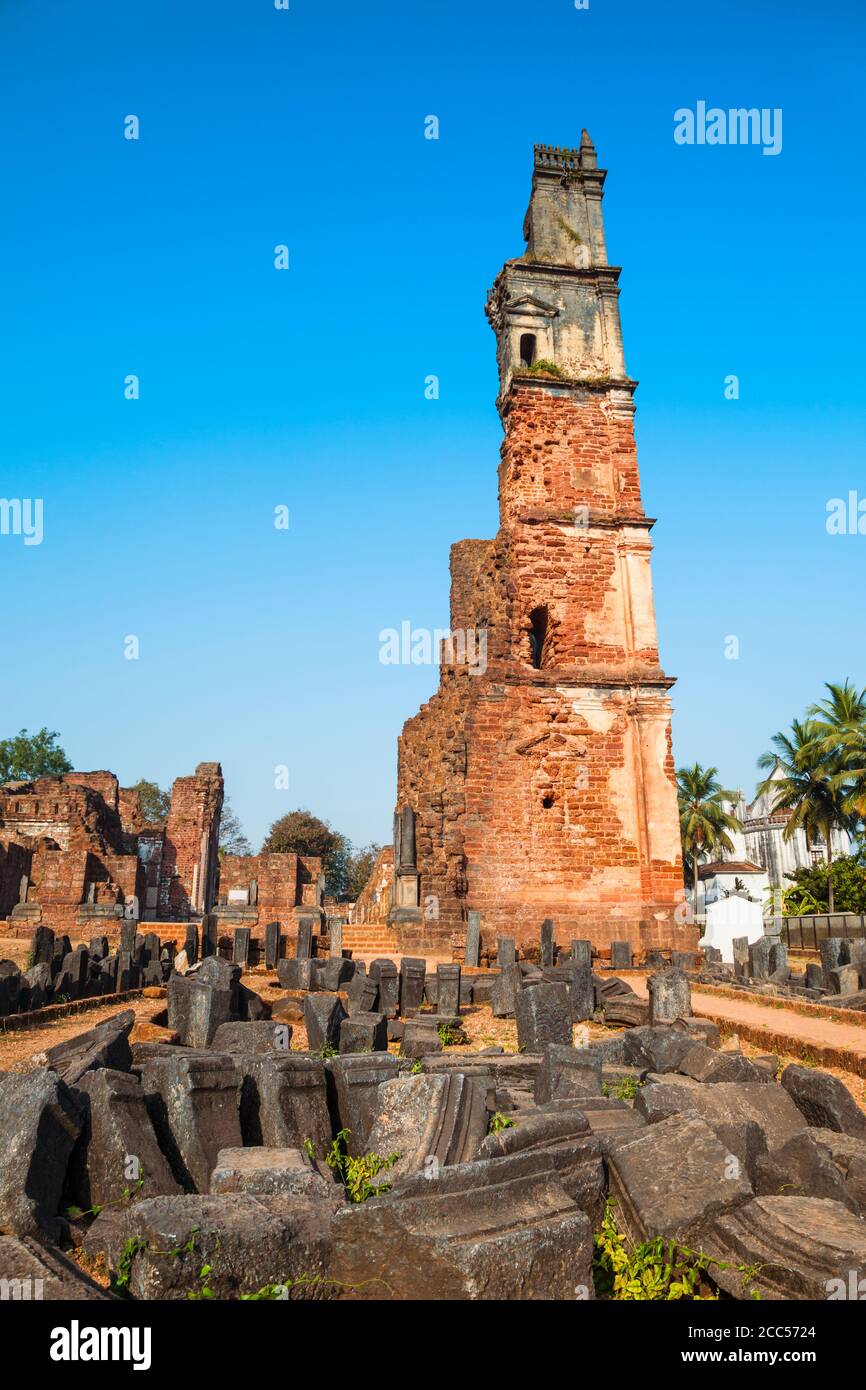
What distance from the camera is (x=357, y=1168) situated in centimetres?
455

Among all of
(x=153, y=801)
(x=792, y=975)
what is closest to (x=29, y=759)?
(x=153, y=801)

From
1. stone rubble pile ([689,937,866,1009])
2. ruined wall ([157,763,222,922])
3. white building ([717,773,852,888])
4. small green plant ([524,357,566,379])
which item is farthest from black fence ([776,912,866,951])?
white building ([717,773,852,888])

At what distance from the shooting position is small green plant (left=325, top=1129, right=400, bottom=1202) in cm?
424

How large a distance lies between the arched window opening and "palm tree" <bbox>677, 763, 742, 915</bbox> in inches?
957

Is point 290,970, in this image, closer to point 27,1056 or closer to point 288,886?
point 27,1056

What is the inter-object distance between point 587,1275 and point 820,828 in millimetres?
34740

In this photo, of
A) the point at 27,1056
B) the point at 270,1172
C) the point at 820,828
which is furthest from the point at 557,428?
the point at 820,828

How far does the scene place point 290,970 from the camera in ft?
39.3

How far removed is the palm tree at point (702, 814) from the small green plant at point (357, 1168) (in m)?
38.3

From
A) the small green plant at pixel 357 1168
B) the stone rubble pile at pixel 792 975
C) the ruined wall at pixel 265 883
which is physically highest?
the ruined wall at pixel 265 883

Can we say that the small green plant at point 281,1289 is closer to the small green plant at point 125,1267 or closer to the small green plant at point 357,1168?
the small green plant at point 125,1267

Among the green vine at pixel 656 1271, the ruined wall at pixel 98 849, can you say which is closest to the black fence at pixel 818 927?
the ruined wall at pixel 98 849

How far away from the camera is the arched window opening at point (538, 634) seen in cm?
1906

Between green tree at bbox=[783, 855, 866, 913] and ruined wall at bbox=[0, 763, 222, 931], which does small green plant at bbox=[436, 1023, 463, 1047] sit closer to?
ruined wall at bbox=[0, 763, 222, 931]
